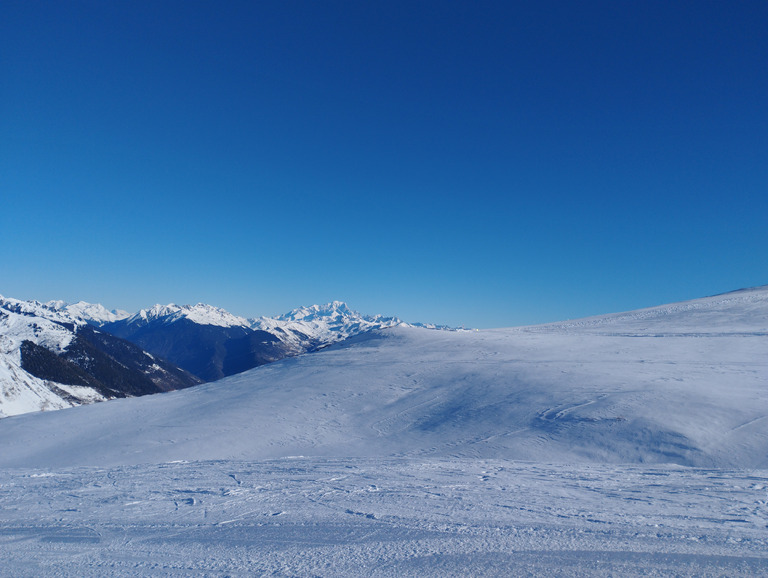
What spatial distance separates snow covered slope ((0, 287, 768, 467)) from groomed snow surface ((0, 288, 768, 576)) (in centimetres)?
9

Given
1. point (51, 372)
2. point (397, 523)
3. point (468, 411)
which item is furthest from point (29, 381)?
point (397, 523)

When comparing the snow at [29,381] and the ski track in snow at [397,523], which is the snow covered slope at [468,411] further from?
the snow at [29,381]

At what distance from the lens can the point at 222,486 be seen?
29.0 ft

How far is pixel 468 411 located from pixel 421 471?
5.49 meters

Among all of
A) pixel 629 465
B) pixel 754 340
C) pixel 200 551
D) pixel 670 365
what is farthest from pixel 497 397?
pixel 754 340

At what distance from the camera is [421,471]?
9.50 metres

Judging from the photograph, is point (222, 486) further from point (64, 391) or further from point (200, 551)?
point (64, 391)

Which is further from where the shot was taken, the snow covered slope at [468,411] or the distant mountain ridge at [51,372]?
the distant mountain ridge at [51,372]

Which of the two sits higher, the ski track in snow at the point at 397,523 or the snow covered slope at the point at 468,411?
the snow covered slope at the point at 468,411

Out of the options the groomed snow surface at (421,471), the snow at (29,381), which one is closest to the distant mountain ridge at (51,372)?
the snow at (29,381)

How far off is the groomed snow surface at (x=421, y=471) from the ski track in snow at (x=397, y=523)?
36mm

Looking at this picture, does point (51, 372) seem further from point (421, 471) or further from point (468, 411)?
point (421, 471)

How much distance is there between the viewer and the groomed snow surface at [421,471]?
18.1 ft

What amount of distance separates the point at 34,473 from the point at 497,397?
13118 mm
